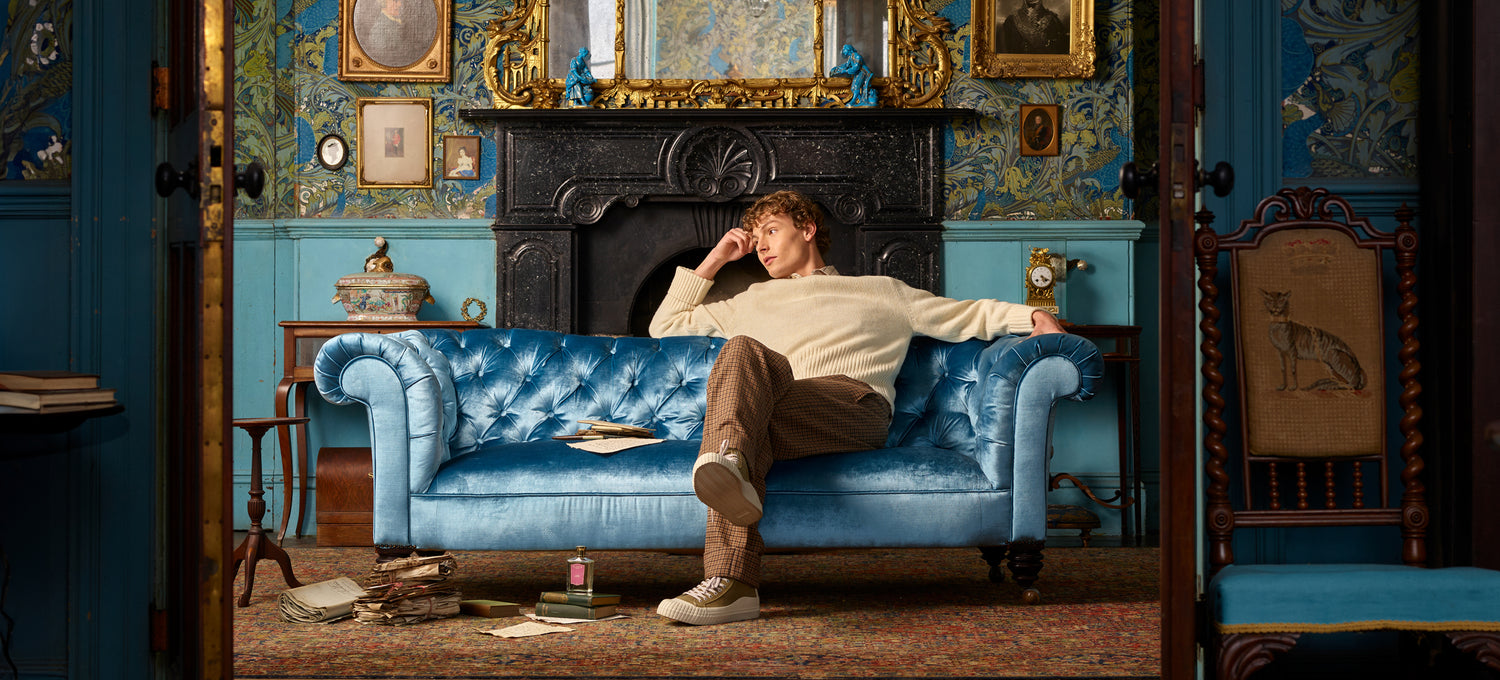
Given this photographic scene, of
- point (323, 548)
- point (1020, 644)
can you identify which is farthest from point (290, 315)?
point (1020, 644)

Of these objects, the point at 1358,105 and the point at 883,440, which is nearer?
the point at 1358,105

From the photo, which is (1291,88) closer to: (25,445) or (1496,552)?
(1496,552)

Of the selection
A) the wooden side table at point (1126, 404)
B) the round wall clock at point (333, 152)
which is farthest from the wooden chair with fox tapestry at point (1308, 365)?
the round wall clock at point (333, 152)

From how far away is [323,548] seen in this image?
172 inches

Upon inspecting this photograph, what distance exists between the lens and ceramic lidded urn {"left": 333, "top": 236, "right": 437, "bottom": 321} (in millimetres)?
4801

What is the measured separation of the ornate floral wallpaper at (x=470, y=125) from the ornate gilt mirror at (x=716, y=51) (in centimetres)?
6

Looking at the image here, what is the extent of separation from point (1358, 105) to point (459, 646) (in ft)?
7.25

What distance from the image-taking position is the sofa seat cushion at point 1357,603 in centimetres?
206

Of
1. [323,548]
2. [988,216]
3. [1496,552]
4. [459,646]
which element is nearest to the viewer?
[1496,552]

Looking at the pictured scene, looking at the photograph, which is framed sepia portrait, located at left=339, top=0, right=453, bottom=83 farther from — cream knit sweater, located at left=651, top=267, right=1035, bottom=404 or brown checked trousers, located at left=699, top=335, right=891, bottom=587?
brown checked trousers, located at left=699, top=335, right=891, bottom=587

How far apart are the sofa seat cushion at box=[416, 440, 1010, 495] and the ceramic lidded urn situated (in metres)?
1.89

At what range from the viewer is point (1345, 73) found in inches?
94.0

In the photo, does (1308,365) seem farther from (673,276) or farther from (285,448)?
(285,448)

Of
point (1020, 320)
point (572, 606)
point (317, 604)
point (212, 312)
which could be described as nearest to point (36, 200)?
point (212, 312)
